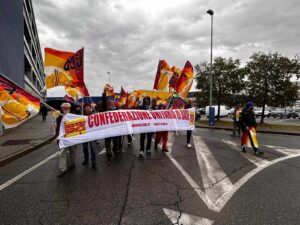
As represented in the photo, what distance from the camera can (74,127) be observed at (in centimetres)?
480

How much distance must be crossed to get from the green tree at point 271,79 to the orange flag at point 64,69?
1688 cm

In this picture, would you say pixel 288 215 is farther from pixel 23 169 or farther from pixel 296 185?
pixel 23 169

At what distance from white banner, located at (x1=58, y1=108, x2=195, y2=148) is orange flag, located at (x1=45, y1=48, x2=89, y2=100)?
124cm

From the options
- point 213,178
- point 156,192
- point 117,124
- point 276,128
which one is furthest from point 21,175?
point 276,128

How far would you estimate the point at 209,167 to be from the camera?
496cm

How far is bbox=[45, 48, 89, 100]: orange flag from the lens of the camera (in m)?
5.45

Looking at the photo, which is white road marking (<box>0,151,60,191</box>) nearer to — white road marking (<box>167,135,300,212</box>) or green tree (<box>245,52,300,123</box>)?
white road marking (<box>167,135,300,212</box>)

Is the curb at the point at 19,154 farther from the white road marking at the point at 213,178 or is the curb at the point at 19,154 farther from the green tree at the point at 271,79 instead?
the green tree at the point at 271,79

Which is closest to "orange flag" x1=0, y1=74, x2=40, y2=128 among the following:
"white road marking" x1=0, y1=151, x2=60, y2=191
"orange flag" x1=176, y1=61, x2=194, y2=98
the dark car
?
"white road marking" x1=0, y1=151, x2=60, y2=191

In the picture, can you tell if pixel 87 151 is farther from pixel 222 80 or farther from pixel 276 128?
pixel 222 80

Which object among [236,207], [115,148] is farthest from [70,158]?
[236,207]

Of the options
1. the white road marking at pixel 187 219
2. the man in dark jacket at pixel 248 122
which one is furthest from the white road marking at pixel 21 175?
the man in dark jacket at pixel 248 122

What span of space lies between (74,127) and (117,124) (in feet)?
3.87

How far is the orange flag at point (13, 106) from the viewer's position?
3578 millimetres
